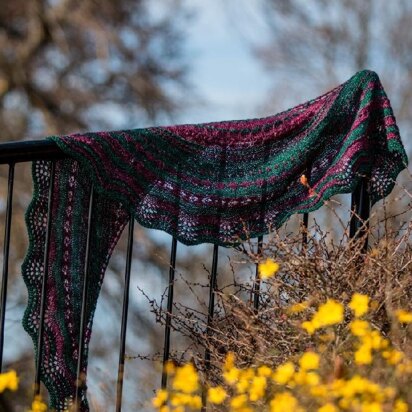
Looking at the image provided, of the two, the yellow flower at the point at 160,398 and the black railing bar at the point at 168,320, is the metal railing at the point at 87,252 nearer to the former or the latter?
the black railing bar at the point at 168,320

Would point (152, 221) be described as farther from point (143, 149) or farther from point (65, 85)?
point (65, 85)

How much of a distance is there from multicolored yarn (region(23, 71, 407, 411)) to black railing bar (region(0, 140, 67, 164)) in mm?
96

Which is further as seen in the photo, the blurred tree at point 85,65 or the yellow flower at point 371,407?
the blurred tree at point 85,65

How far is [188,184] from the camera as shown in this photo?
9.32 feet

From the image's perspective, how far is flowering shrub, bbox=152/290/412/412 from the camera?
1.55m

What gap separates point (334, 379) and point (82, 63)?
31.8ft

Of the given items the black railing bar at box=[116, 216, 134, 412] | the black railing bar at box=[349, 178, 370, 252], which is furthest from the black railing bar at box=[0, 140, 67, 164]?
the black railing bar at box=[349, 178, 370, 252]

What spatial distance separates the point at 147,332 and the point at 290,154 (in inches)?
297

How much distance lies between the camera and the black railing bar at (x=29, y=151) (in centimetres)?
258

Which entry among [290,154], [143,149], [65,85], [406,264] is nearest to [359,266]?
[406,264]

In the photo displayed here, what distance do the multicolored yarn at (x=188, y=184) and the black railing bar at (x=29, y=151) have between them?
0.31ft

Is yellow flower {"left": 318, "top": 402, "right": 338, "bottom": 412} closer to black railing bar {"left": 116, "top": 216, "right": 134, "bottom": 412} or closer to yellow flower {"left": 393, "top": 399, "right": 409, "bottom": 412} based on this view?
yellow flower {"left": 393, "top": 399, "right": 409, "bottom": 412}

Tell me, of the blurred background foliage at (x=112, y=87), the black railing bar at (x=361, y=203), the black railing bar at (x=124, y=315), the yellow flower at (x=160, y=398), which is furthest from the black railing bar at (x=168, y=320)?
the blurred background foliage at (x=112, y=87)

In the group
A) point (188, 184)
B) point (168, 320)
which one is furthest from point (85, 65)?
point (168, 320)
